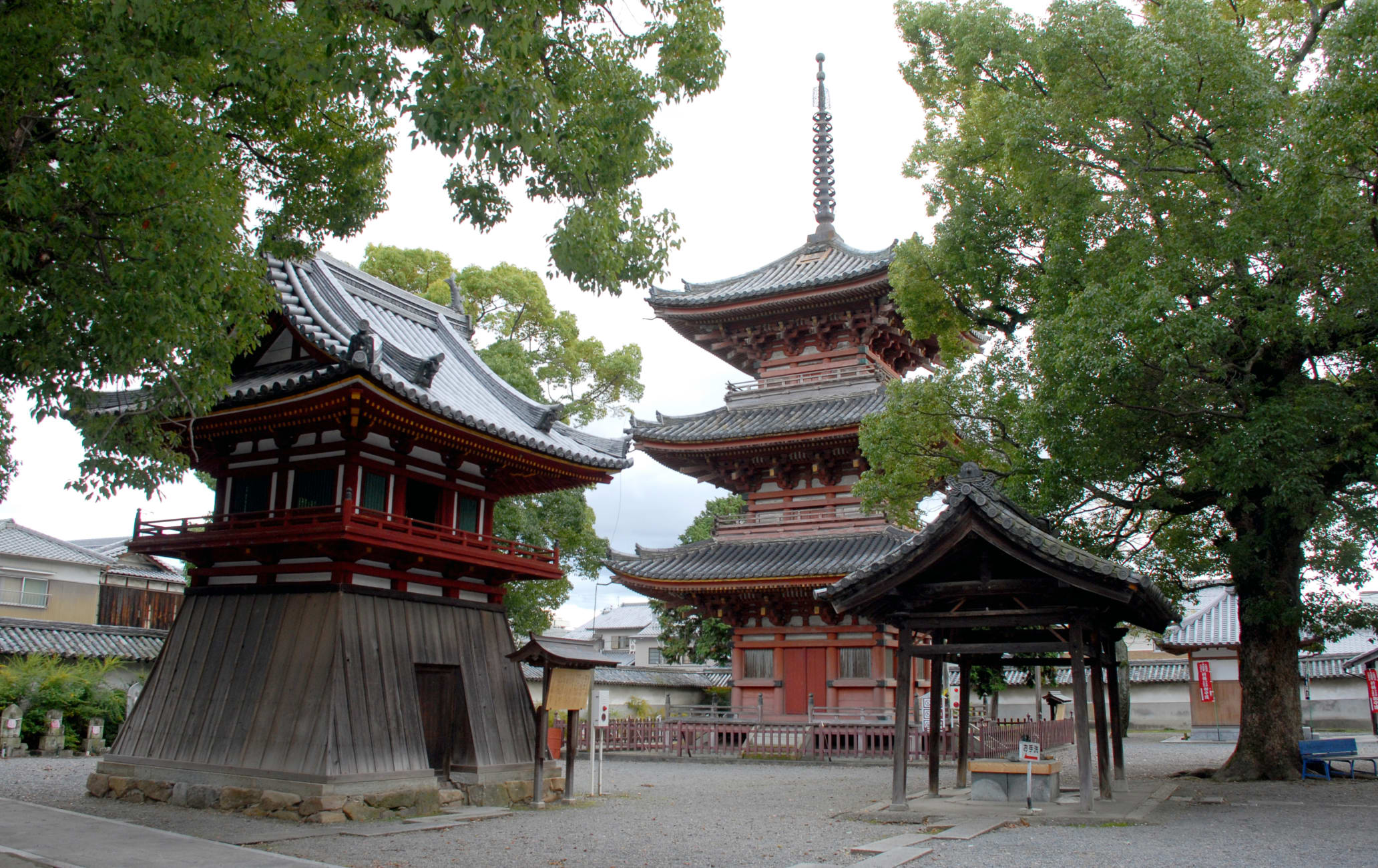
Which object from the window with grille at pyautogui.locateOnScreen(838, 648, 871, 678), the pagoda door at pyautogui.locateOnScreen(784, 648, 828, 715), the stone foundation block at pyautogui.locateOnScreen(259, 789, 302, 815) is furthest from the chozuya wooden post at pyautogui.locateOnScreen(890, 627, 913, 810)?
the pagoda door at pyautogui.locateOnScreen(784, 648, 828, 715)

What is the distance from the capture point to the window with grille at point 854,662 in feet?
73.0

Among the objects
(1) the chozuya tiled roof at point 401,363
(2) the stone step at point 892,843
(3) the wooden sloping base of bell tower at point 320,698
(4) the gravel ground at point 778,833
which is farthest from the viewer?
(1) the chozuya tiled roof at point 401,363

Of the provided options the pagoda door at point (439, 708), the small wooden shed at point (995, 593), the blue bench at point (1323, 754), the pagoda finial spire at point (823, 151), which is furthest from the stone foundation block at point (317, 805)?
the pagoda finial spire at point (823, 151)

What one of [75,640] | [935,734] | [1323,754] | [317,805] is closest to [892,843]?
[935,734]

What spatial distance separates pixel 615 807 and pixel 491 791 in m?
1.77

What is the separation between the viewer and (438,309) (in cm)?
1892

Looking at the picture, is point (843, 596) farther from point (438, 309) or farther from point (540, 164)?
point (438, 309)

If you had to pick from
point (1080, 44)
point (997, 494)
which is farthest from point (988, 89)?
point (997, 494)

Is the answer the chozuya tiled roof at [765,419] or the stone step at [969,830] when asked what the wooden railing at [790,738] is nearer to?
the chozuya tiled roof at [765,419]

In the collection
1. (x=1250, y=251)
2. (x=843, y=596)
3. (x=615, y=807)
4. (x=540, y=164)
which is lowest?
A: (x=615, y=807)

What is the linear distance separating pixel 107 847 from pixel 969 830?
27.6 ft

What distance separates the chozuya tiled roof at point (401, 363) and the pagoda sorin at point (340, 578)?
0.05 m

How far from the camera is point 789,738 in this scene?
22.1 meters

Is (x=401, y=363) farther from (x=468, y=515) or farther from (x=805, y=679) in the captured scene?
(x=805, y=679)
